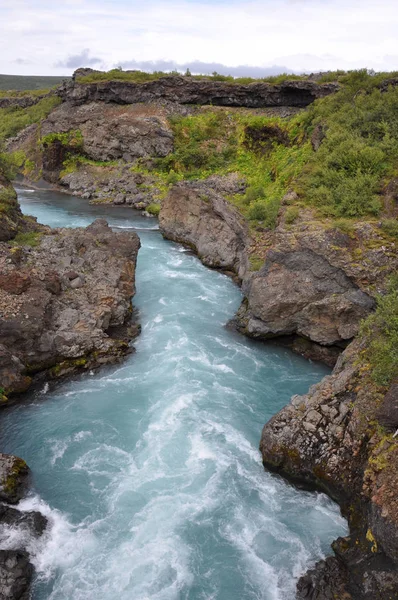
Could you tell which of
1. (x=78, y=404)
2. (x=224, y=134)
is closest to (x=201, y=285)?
(x=78, y=404)

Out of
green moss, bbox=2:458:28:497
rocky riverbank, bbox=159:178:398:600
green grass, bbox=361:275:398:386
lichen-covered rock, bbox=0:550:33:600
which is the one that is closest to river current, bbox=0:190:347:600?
lichen-covered rock, bbox=0:550:33:600

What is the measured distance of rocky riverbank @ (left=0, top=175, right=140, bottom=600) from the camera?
659 inches

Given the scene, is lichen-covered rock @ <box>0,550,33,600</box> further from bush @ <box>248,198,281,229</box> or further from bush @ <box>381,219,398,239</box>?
bush @ <box>248,198,281,229</box>

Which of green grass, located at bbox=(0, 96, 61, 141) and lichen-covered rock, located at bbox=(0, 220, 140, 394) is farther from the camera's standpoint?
green grass, located at bbox=(0, 96, 61, 141)

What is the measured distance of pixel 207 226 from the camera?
32094 millimetres

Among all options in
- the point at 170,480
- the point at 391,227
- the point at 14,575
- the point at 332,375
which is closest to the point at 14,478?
the point at 14,575

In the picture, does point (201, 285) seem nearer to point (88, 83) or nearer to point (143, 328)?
point (143, 328)

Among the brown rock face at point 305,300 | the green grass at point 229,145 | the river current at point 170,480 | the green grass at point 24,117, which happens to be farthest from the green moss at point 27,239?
the green grass at point 24,117

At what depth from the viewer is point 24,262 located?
21.0 m

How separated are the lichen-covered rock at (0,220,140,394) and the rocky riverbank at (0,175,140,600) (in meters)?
0.04

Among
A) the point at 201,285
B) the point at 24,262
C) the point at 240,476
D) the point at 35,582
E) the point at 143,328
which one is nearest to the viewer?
the point at 35,582

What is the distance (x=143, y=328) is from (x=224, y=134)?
3714 centimetres

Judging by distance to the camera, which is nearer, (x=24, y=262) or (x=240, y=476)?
(x=240, y=476)

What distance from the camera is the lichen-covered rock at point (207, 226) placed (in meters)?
29.4
